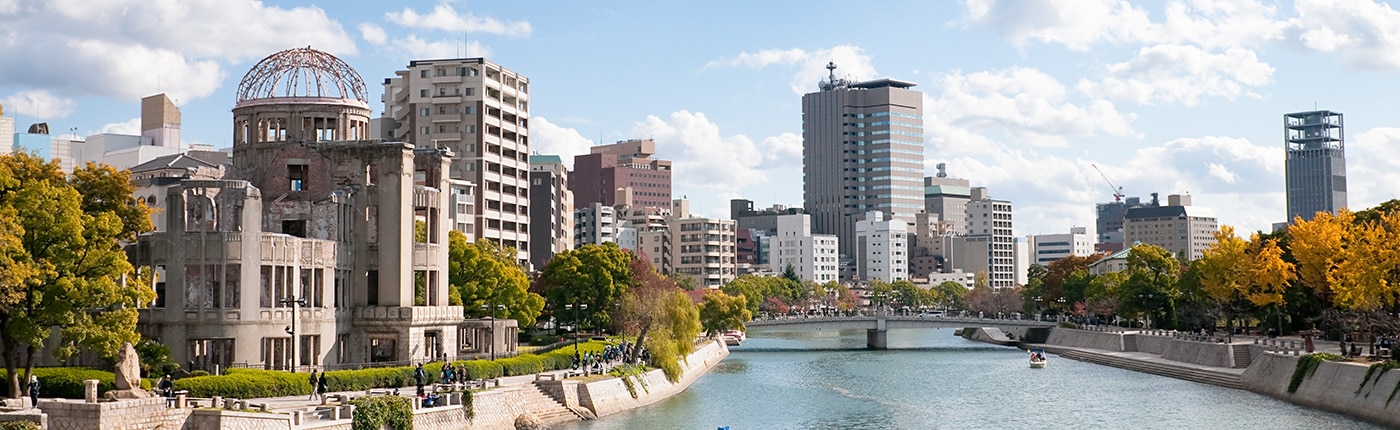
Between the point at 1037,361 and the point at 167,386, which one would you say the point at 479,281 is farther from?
the point at 1037,361

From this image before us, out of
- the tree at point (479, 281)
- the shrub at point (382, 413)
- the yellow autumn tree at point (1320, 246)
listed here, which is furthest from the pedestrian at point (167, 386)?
the yellow autumn tree at point (1320, 246)

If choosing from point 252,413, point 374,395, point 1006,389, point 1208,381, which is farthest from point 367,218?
point 1208,381

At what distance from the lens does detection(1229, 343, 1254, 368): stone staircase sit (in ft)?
355

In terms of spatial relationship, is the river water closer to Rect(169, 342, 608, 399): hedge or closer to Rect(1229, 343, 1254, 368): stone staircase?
Rect(1229, 343, 1254, 368): stone staircase

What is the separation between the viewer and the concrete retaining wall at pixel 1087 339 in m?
141

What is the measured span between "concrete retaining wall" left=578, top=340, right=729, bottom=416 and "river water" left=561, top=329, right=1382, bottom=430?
2.96ft

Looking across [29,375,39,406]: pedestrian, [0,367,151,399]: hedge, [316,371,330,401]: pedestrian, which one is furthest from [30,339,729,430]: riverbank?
[0,367,151,399]: hedge

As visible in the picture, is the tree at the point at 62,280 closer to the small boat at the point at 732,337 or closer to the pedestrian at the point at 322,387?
the pedestrian at the point at 322,387

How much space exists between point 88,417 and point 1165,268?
123320mm

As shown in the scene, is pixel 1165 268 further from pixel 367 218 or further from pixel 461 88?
pixel 367 218

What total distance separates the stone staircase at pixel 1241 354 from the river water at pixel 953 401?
473 cm

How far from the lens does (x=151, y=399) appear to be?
52.4 meters

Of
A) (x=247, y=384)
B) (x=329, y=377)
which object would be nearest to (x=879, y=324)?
(x=329, y=377)

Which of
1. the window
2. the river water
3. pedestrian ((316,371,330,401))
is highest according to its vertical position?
the window
